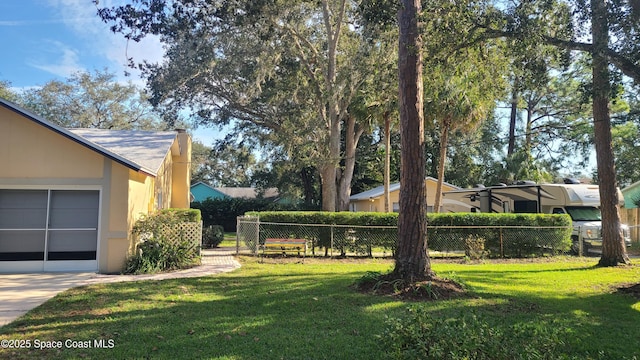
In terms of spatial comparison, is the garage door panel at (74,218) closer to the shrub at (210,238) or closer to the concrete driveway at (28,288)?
the concrete driveway at (28,288)

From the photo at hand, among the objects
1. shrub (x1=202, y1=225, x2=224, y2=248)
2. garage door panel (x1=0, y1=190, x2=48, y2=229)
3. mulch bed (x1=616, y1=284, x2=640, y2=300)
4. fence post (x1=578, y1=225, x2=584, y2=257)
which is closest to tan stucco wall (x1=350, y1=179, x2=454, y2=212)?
fence post (x1=578, y1=225, x2=584, y2=257)

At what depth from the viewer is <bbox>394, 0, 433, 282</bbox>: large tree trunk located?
8398 mm

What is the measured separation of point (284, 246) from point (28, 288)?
7.64m

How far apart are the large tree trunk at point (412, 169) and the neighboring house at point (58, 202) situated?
22.7ft

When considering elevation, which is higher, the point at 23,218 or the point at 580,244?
the point at 23,218

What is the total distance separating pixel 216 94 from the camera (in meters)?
25.5

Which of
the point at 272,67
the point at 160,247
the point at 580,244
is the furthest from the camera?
the point at 272,67

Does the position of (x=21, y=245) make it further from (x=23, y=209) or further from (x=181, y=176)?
(x=181, y=176)

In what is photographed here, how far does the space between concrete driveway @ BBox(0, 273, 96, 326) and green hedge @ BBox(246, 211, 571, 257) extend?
262 inches

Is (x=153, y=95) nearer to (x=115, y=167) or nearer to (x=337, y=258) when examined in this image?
(x=115, y=167)


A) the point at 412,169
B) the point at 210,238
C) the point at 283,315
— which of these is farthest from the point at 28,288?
the point at 210,238

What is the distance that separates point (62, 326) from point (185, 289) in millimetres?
2902

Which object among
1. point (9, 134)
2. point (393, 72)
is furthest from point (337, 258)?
point (9, 134)

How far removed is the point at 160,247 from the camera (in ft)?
38.2
